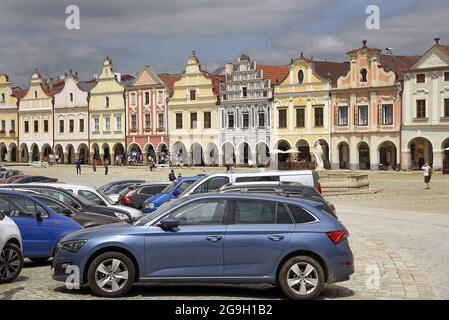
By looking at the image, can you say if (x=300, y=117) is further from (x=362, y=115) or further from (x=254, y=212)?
(x=254, y=212)

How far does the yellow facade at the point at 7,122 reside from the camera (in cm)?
9494

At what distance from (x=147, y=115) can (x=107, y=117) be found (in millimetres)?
6047

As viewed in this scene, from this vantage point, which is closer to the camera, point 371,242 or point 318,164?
point 371,242

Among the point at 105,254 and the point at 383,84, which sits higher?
the point at 383,84

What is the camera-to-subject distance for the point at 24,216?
47.8 feet

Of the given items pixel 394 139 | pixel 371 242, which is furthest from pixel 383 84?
pixel 371 242

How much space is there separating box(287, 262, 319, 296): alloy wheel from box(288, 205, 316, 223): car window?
675mm

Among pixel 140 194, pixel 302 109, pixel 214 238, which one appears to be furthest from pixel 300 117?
pixel 214 238

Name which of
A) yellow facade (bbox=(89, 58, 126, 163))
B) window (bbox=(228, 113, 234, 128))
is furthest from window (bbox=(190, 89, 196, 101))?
yellow facade (bbox=(89, 58, 126, 163))

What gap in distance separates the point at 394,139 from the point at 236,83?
17.8m

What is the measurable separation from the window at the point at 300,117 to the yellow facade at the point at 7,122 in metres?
40.0

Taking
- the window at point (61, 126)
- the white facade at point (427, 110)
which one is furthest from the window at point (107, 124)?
the white facade at point (427, 110)
